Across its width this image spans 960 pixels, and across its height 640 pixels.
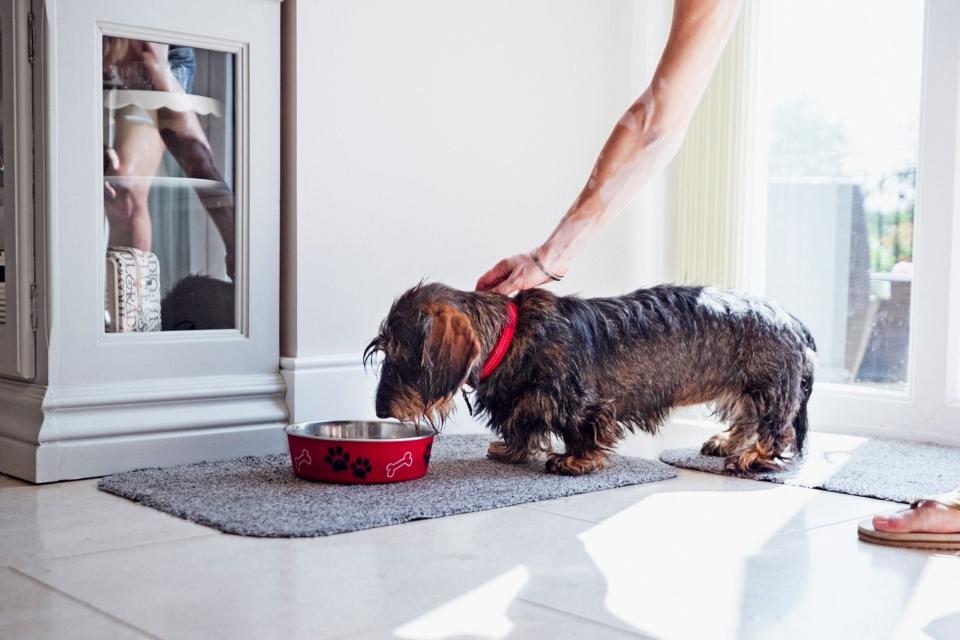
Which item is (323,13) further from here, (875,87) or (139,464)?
(875,87)

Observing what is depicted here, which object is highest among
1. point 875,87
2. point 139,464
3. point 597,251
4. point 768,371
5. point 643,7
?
point 643,7

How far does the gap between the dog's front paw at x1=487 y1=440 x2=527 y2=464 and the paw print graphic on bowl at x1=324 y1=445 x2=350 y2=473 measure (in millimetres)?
449

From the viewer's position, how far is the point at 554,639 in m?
1.34

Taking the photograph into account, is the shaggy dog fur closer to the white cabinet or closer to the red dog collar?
the red dog collar

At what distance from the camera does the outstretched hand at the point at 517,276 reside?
2.50 meters

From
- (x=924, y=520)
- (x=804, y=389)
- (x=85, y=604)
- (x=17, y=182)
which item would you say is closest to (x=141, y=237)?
(x=17, y=182)

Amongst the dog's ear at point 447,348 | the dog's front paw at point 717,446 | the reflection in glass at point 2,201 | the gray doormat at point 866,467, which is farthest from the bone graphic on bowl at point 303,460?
the dog's front paw at point 717,446

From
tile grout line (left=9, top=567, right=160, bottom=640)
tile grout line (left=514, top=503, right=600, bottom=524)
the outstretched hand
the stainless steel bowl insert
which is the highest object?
the outstretched hand

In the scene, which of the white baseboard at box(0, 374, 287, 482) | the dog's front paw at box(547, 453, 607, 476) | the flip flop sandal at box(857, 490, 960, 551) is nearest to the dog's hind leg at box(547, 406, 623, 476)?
the dog's front paw at box(547, 453, 607, 476)

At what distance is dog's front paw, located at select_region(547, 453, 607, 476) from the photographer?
2434mm

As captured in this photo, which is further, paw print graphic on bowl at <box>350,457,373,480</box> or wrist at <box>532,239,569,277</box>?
wrist at <box>532,239,569,277</box>

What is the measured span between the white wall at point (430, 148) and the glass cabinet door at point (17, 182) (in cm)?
66

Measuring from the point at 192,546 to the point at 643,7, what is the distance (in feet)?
8.74

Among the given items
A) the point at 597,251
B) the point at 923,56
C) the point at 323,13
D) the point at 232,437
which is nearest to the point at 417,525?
the point at 232,437
